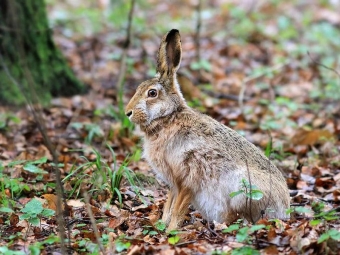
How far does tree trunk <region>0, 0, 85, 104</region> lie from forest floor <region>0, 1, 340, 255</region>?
26 cm

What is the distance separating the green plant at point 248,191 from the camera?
15.7 feet

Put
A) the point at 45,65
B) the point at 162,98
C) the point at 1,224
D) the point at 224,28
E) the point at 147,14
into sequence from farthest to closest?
the point at 147,14 < the point at 224,28 < the point at 45,65 < the point at 162,98 < the point at 1,224

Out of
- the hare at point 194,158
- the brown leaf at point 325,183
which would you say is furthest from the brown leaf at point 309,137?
the hare at point 194,158

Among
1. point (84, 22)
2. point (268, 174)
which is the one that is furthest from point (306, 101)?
point (84, 22)

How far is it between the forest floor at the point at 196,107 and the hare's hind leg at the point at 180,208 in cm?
9

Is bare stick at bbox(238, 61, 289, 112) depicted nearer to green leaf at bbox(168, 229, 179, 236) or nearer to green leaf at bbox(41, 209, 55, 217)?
green leaf at bbox(168, 229, 179, 236)

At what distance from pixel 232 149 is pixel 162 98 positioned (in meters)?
0.80

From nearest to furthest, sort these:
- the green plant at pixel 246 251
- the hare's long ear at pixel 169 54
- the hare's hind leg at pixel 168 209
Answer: the green plant at pixel 246 251 < the hare's hind leg at pixel 168 209 < the hare's long ear at pixel 169 54

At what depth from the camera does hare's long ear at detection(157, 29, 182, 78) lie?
18.5 ft

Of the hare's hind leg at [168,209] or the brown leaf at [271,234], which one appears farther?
the hare's hind leg at [168,209]

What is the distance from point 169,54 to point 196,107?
3001 mm

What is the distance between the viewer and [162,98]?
555 cm

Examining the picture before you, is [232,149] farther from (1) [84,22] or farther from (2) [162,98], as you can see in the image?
(1) [84,22]

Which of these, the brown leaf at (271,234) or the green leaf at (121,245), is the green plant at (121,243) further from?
the brown leaf at (271,234)
